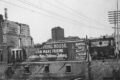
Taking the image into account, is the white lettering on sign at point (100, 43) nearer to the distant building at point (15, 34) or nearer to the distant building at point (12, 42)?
the distant building at point (12, 42)

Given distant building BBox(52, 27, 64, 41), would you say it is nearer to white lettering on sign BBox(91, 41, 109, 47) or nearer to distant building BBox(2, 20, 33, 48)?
distant building BBox(2, 20, 33, 48)

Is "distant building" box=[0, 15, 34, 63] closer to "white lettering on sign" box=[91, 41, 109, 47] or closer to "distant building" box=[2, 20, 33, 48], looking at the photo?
"distant building" box=[2, 20, 33, 48]

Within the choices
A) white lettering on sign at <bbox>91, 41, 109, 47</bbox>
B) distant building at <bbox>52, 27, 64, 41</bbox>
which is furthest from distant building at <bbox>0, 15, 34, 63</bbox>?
white lettering on sign at <bbox>91, 41, 109, 47</bbox>

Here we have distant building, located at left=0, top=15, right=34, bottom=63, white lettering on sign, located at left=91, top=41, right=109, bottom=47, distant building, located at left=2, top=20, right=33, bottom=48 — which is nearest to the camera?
distant building, located at left=0, top=15, right=34, bottom=63

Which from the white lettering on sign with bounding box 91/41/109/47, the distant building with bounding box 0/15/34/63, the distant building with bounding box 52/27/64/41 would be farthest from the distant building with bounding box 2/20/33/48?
the white lettering on sign with bounding box 91/41/109/47

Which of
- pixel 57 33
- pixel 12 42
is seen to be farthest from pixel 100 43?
pixel 12 42

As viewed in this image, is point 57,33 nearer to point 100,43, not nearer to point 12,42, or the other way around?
point 100,43

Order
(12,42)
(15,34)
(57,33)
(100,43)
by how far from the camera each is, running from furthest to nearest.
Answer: (57,33) → (100,43) → (15,34) → (12,42)

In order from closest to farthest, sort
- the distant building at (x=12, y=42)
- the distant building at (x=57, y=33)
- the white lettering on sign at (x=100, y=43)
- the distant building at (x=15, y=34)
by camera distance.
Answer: the distant building at (x=12, y=42) → the distant building at (x=15, y=34) → the white lettering on sign at (x=100, y=43) → the distant building at (x=57, y=33)

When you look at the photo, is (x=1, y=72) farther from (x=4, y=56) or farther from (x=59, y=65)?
(x=59, y=65)

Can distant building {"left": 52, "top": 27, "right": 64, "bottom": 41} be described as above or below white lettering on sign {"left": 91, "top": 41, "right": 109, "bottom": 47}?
above

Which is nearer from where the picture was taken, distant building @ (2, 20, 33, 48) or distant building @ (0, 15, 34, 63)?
distant building @ (0, 15, 34, 63)

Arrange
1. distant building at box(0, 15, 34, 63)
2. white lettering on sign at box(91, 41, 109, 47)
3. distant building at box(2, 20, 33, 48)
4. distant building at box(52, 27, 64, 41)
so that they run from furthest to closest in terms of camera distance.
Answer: distant building at box(52, 27, 64, 41) < white lettering on sign at box(91, 41, 109, 47) < distant building at box(2, 20, 33, 48) < distant building at box(0, 15, 34, 63)

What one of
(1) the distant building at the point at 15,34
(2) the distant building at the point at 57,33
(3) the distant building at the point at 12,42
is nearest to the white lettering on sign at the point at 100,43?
(3) the distant building at the point at 12,42
